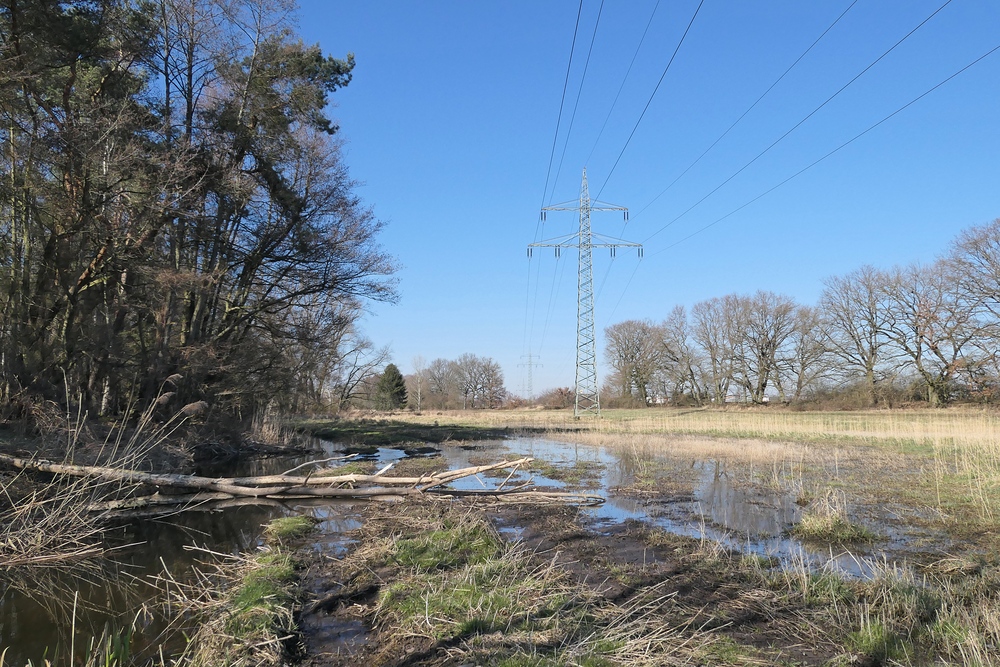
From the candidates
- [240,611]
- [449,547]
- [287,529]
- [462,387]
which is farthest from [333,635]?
[462,387]

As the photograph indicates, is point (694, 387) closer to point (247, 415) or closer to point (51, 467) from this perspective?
point (247, 415)

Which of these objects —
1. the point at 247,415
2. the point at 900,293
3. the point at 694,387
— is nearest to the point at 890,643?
the point at 247,415

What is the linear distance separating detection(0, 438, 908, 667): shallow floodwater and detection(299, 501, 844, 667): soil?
24 cm

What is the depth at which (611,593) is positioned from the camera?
5875mm

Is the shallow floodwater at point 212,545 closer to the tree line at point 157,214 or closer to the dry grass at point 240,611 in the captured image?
the dry grass at point 240,611

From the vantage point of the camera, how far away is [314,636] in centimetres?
515

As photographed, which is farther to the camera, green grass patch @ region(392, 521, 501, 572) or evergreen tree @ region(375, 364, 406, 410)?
evergreen tree @ region(375, 364, 406, 410)

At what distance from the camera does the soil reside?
4.64 m

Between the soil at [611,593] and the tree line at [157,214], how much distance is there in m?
9.36

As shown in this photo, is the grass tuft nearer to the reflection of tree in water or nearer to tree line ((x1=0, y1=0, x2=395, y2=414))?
the reflection of tree in water

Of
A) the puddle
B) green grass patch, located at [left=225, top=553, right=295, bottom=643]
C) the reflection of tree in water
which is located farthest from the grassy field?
green grass patch, located at [left=225, top=553, right=295, bottom=643]

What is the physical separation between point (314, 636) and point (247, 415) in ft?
76.1

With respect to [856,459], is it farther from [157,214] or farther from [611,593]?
[157,214]

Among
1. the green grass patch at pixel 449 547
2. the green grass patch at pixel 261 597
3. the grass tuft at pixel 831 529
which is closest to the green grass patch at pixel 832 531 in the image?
the grass tuft at pixel 831 529
